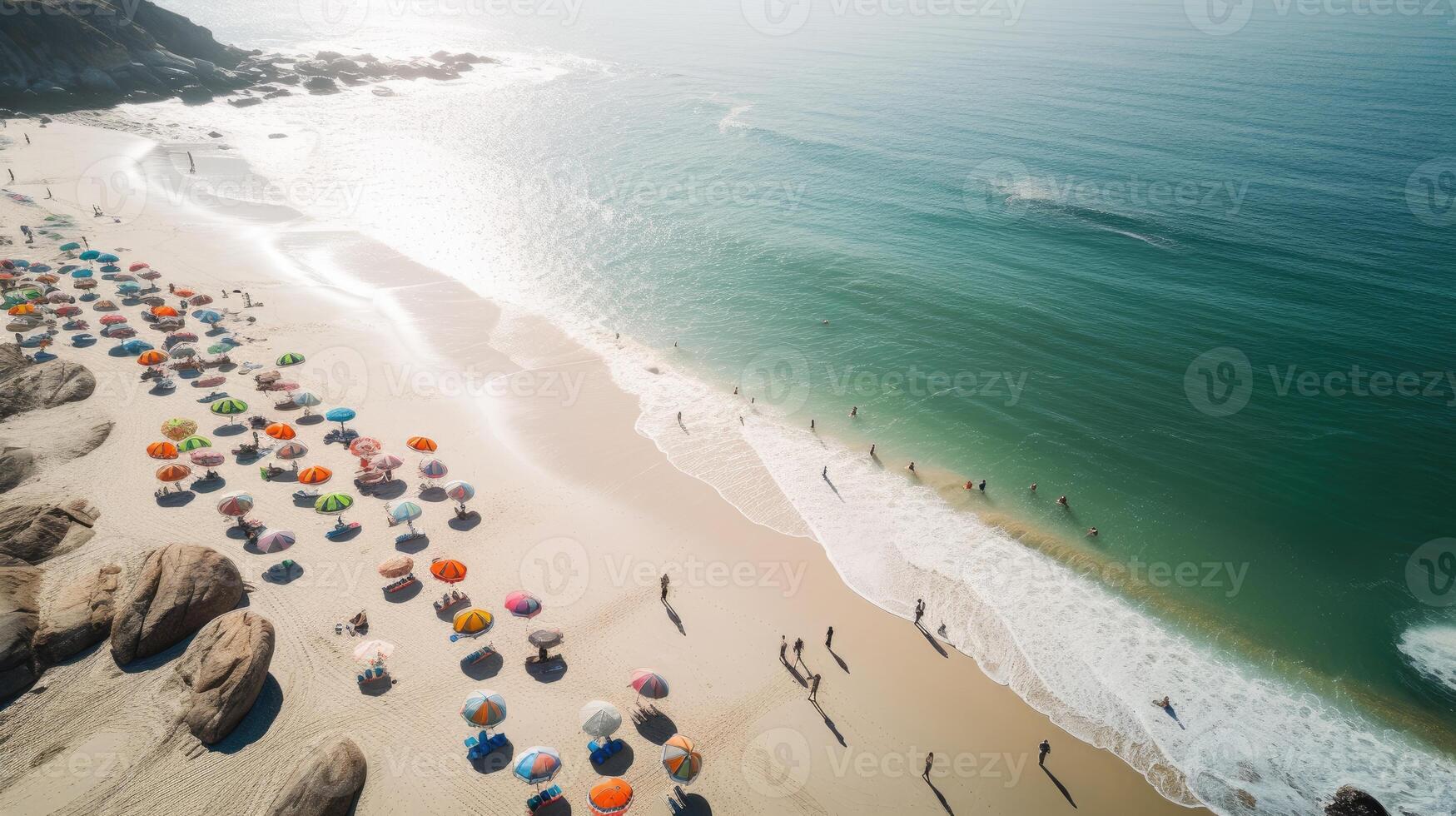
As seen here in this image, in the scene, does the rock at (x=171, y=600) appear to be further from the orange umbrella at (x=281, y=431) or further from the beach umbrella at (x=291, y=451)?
the orange umbrella at (x=281, y=431)

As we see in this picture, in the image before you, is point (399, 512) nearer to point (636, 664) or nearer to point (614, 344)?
point (636, 664)

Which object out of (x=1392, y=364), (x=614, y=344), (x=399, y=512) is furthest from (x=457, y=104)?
(x=1392, y=364)

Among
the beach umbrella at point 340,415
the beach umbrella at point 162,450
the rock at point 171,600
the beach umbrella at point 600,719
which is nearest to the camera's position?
the beach umbrella at point 600,719

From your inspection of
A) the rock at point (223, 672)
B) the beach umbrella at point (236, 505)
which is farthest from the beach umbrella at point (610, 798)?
the beach umbrella at point (236, 505)

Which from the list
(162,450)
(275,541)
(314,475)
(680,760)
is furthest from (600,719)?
(162,450)

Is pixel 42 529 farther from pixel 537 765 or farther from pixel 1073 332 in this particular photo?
pixel 1073 332

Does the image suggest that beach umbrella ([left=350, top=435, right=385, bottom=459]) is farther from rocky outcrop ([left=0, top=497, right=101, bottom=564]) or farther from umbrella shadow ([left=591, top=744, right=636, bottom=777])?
umbrella shadow ([left=591, top=744, right=636, bottom=777])
